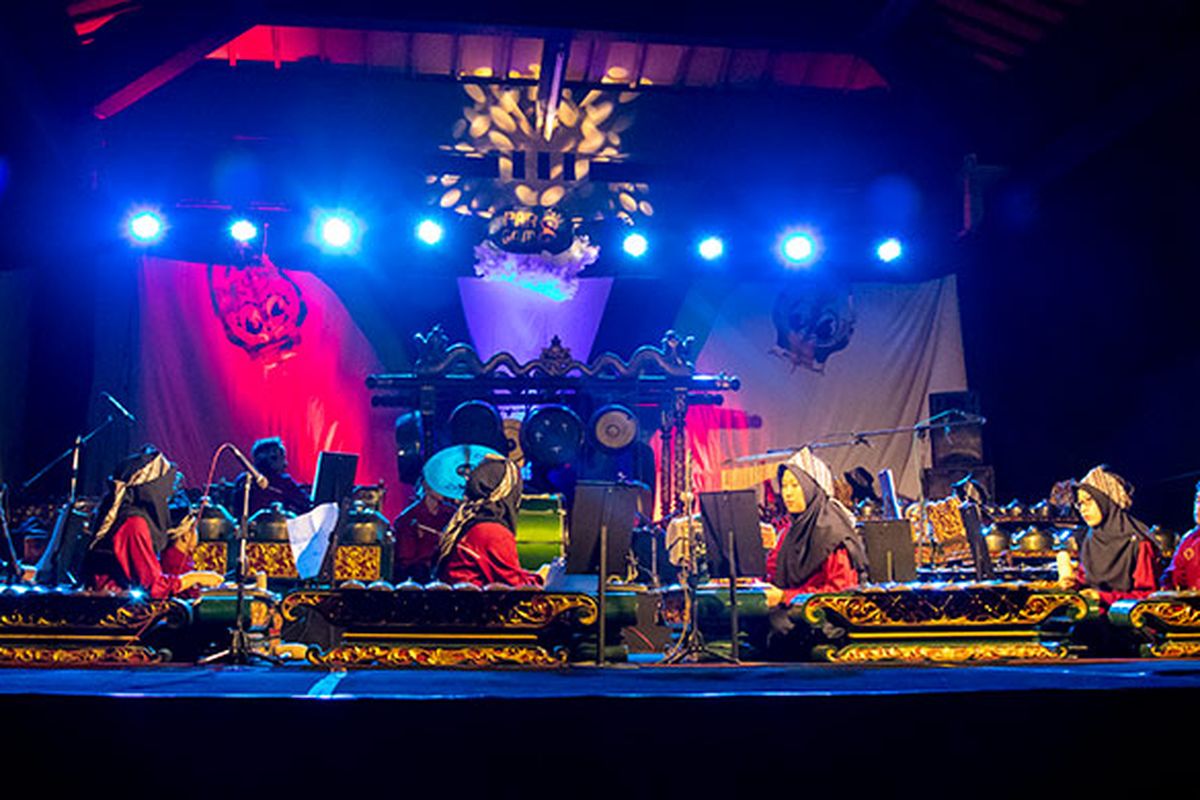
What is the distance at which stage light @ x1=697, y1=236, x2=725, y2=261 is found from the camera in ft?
41.8

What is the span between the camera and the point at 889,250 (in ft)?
42.0

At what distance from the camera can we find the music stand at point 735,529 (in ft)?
18.1

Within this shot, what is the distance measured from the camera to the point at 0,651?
223 inches

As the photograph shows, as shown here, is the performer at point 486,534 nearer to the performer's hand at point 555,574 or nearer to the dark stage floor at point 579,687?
the performer's hand at point 555,574

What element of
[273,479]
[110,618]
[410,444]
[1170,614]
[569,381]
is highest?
[569,381]

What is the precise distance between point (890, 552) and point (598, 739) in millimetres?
4995

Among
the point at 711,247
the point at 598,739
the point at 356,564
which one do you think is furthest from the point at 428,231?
the point at 598,739

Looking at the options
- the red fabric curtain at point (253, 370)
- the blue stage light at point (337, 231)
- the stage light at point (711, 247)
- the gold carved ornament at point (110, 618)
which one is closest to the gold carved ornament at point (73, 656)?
the gold carved ornament at point (110, 618)

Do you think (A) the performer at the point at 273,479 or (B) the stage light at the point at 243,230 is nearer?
(A) the performer at the point at 273,479

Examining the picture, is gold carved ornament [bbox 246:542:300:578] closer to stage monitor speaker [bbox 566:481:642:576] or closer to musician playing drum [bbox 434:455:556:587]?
musician playing drum [bbox 434:455:556:587]

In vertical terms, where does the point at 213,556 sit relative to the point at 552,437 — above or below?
below

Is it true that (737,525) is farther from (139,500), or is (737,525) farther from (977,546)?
(139,500)

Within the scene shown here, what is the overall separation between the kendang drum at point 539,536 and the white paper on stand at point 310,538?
3891 mm

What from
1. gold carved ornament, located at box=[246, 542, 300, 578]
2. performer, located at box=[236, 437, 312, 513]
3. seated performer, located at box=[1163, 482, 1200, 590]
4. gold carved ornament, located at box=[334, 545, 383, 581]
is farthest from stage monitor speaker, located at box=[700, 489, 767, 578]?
performer, located at box=[236, 437, 312, 513]
